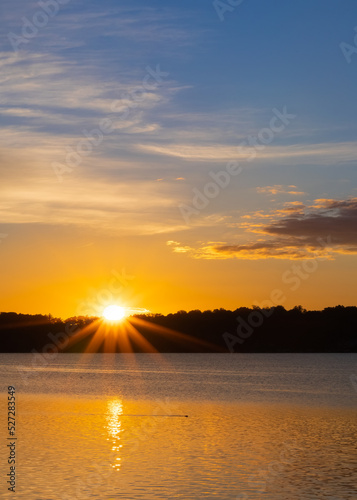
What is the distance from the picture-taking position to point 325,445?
41.8 m

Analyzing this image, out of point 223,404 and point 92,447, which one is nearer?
point 92,447

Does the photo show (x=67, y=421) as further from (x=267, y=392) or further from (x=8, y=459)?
(x=267, y=392)

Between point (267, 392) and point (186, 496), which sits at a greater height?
point (267, 392)

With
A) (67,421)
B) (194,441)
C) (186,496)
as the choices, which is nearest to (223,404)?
(67,421)

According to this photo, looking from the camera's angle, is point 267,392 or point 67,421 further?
point 267,392

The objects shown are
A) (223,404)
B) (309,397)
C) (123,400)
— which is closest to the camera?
(223,404)

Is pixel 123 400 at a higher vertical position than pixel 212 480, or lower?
higher

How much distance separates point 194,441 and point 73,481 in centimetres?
1385

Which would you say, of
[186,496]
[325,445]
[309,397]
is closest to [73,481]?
[186,496]

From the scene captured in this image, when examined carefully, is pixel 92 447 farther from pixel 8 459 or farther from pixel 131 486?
pixel 131 486

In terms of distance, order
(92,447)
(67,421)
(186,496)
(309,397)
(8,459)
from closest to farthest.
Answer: (186,496) < (8,459) < (92,447) < (67,421) < (309,397)

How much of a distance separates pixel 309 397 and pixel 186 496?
58893 mm

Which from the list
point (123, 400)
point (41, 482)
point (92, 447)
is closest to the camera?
point (41, 482)

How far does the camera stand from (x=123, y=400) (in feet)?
255
